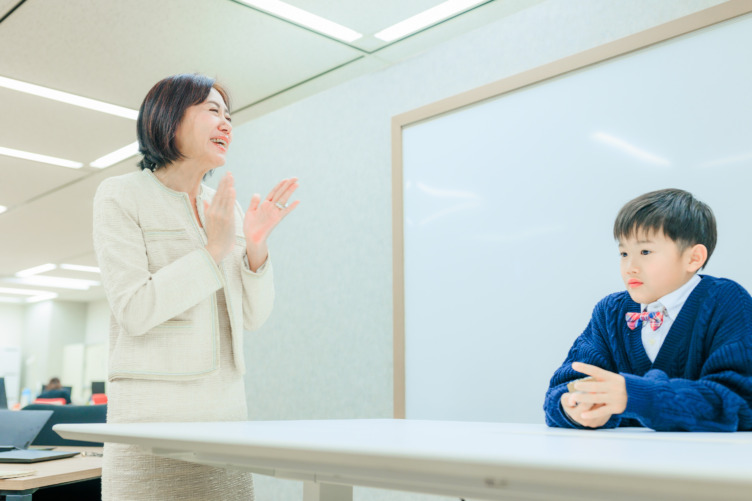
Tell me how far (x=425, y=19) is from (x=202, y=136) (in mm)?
1348

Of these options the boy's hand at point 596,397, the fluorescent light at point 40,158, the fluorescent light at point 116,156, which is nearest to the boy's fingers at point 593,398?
the boy's hand at point 596,397

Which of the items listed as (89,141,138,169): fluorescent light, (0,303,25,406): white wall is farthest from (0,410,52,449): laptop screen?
(0,303,25,406): white wall

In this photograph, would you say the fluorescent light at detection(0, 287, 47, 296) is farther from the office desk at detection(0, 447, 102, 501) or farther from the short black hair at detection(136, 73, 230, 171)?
the short black hair at detection(136, 73, 230, 171)

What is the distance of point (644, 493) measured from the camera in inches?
17.7

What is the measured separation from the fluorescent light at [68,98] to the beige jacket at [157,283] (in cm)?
207

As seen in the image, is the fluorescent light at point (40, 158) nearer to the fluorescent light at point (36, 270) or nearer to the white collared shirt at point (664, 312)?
the white collared shirt at point (664, 312)

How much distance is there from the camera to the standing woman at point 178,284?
113 cm

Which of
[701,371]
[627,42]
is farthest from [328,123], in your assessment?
[701,371]

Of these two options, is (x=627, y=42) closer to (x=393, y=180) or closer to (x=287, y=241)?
(x=393, y=180)

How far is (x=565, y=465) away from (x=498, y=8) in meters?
2.15

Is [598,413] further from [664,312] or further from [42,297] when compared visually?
[42,297]

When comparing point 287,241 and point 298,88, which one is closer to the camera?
point 298,88

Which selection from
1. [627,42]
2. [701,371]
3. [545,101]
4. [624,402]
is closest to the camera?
[624,402]

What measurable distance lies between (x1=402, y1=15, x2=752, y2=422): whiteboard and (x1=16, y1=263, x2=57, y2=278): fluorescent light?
6.73 metres
